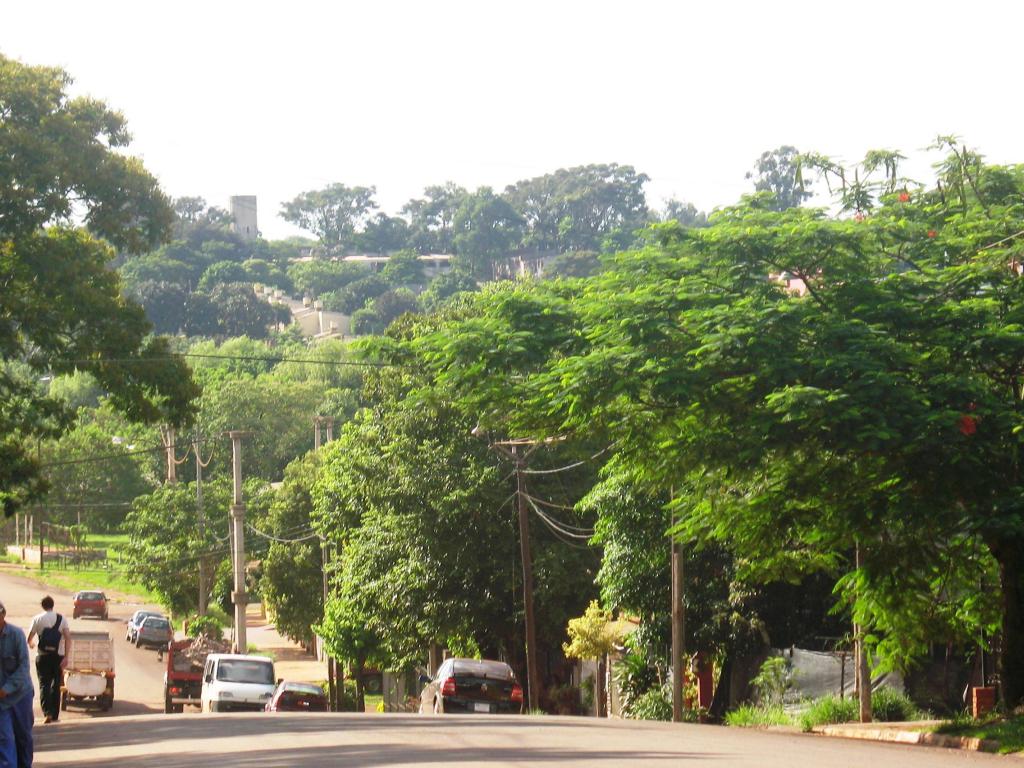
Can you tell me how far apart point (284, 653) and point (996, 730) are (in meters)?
56.0

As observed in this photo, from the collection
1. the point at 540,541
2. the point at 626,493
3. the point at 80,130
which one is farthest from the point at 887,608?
the point at 540,541

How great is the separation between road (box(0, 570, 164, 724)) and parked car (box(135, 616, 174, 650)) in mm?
395

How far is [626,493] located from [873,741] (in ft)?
35.7

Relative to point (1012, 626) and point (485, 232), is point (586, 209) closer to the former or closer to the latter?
point (485, 232)

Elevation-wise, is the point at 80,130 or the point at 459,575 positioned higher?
the point at 80,130

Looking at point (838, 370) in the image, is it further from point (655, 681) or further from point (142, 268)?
point (142, 268)

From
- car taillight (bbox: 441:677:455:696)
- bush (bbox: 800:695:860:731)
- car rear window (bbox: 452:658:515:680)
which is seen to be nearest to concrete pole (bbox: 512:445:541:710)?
car rear window (bbox: 452:658:515:680)

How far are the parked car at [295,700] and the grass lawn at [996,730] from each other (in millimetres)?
17581

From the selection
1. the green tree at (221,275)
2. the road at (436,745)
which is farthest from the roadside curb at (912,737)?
the green tree at (221,275)

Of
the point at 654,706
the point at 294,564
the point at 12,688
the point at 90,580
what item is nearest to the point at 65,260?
the point at 12,688

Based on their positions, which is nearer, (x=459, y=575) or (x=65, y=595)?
(x=459, y=575)

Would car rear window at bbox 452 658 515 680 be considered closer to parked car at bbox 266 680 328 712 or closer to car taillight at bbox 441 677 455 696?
car taillight at bbox 441 677 455 696

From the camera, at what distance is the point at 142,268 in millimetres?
151875

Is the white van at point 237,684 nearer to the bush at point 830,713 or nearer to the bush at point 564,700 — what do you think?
the bush at point 564,700
